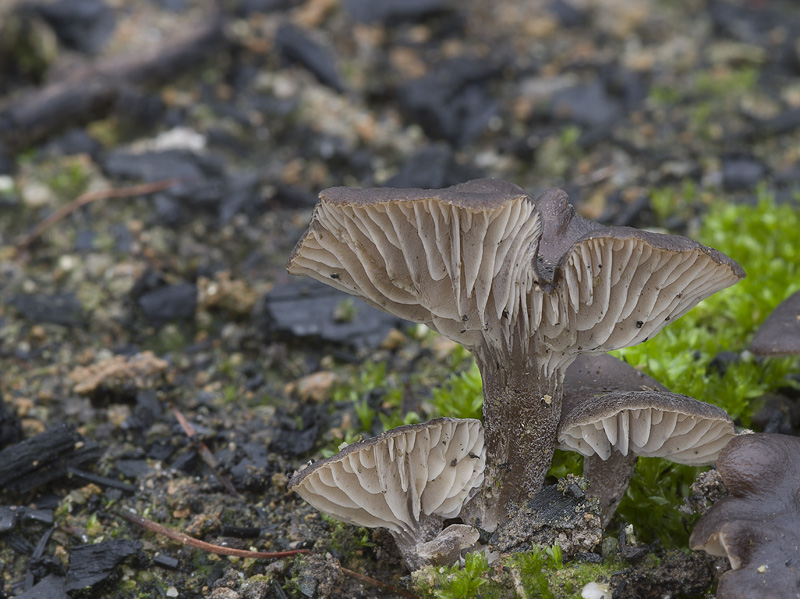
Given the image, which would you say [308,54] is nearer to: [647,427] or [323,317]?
[323,317]

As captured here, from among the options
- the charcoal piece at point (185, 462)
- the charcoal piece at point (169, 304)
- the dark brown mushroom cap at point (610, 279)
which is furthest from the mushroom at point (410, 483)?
the charcoal piece at point (169, 304)

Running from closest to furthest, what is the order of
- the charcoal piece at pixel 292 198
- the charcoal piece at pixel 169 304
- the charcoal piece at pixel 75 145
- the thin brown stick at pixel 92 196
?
the charcoal piece at pixel 169 304, the thin brown stick at pixel 92 196, the charcoal piece at pixel 292 198, the charcoal piece at pixel 75 145

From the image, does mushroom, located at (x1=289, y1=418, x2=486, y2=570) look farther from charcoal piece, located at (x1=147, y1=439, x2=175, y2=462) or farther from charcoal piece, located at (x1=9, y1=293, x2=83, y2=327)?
charcoal piece, located at (x1=9, y1=293, x2=83, y2=327)

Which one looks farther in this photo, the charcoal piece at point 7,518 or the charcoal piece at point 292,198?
the charcoal piece at point 292,198

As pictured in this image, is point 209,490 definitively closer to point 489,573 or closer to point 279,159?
point 489,573

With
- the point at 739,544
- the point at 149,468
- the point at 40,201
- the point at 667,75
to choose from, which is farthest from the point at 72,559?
the point at 667,75

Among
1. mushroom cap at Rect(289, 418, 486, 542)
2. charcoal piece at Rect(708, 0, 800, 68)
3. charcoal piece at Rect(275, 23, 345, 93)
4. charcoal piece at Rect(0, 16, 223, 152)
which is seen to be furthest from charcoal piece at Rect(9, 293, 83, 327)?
charcoal piece at Rect(708, 0, 800, 68)

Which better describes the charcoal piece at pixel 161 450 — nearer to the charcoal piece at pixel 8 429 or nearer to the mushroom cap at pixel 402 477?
the charcoal piece at pixel 8 429
